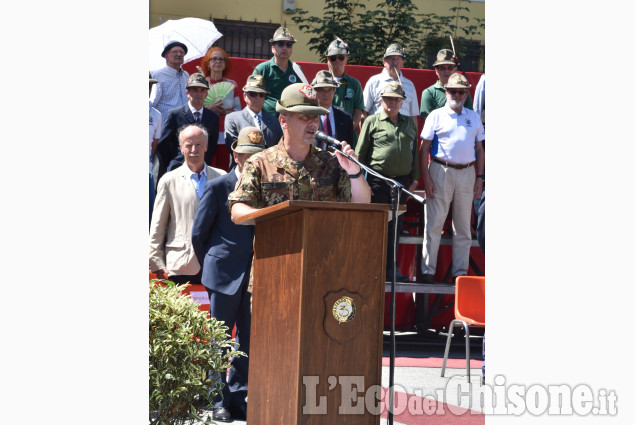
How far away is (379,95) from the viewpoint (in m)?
10.3

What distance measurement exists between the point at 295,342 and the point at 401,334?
267 inches

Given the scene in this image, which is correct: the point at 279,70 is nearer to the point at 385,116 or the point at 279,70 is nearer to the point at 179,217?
the point at 385,116

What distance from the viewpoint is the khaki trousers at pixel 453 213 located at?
966 cm

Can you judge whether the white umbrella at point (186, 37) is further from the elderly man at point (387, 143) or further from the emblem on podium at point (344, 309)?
the emblem on podium at point (344, 309)

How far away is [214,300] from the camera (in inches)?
246

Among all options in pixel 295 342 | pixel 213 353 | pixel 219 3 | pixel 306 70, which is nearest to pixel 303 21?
pixel 219 3

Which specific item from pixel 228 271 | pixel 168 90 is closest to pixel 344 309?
pixel 228 271

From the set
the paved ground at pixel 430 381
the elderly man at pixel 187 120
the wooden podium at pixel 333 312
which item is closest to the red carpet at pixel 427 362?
the paved ground at pixel 430 381

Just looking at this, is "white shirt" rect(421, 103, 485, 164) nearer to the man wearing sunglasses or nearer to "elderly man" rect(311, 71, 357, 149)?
"elderly man" rect(311, 71, 357, 149)

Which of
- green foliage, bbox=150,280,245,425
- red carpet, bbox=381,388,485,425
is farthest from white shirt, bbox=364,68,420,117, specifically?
green foliage, bbox=150,280,245,425

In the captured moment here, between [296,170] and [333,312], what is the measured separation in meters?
1.18

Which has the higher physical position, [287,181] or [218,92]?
[218,92]

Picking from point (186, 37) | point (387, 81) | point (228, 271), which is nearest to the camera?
point (228, 271)

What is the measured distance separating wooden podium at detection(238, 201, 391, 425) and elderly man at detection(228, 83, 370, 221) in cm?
79
